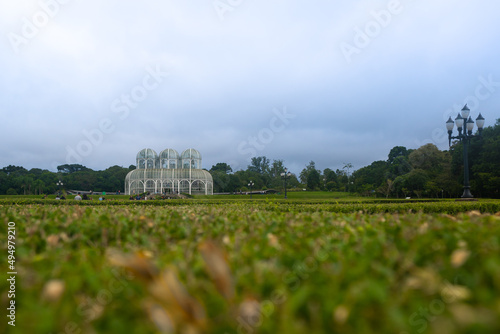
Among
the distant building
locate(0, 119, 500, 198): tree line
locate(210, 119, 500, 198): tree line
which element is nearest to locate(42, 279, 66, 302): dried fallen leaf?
locate(210, 119, 500, 198): tree line

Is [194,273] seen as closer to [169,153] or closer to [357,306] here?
[357,306]

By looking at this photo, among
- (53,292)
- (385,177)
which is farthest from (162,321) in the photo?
(385,177)

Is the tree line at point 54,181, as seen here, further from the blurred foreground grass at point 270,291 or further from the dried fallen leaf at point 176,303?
the dried fallen leaf at point 176,303

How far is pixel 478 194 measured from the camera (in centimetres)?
3116

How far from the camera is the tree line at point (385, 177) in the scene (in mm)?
30609

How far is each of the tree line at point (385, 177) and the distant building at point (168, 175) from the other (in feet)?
48.2

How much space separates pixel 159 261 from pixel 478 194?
1455 inches

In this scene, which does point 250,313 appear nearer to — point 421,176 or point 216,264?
point 216,264

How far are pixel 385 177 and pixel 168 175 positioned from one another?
29342mm

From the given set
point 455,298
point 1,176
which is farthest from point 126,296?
point 1,176

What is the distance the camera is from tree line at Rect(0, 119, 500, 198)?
30.6 meters

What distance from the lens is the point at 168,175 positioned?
1544 inches

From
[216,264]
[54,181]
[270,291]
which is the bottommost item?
[270,291]

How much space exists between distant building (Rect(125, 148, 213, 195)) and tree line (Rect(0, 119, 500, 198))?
1468cm
